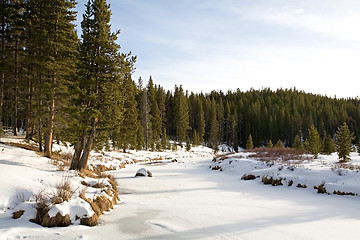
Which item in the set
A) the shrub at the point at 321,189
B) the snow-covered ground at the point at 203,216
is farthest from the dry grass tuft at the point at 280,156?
the snow-covered ground at the point at 203,216

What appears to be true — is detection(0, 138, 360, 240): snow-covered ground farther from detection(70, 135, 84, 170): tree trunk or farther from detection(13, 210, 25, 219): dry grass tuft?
detection(70, 135, 84, 170): tree trunk

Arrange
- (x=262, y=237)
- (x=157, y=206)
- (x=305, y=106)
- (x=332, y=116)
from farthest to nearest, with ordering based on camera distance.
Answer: (x=305, y=106) → (x=332, y=116) → (x=157, y=206) → (x=262, y=237)

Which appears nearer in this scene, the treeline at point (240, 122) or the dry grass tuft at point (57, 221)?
the dry grass tuft at point (57, 221)

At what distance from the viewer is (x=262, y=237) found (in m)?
5.86

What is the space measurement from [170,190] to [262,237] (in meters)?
7.38

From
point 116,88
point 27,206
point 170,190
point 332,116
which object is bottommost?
point 170,190

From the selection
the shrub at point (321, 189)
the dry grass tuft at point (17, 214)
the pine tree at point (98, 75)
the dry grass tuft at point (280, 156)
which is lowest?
the shrub at point (321, 189)

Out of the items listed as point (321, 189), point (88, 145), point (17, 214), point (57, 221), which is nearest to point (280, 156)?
point (321, 189)

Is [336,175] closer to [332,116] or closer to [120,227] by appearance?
[120,227]

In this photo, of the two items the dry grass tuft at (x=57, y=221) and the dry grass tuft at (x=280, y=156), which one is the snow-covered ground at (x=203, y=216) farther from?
the dry grass tuft at (x=280, y=156)

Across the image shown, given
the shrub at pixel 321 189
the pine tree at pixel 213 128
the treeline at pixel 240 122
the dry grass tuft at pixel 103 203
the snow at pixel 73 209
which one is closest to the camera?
the snow at pixel 73 209

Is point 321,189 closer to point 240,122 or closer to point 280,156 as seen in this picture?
point 280,156

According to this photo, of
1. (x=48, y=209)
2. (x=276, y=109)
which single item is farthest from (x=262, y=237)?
(x=276, y=109)

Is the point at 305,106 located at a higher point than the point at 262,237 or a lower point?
higher
